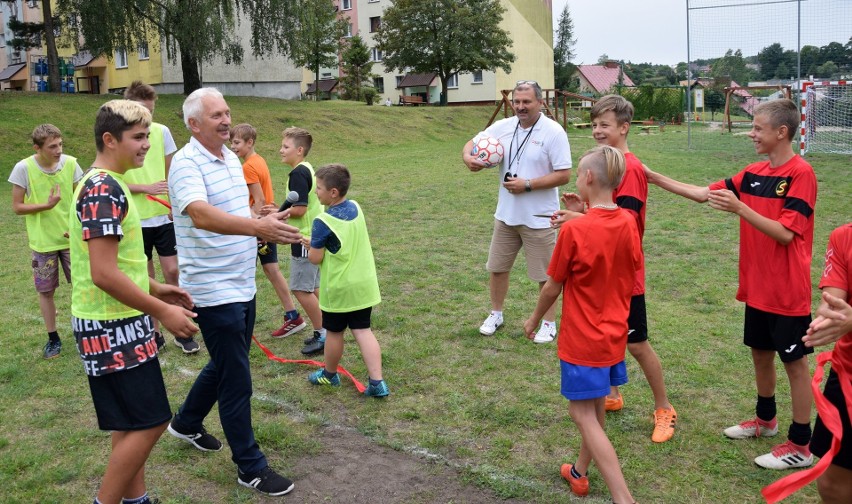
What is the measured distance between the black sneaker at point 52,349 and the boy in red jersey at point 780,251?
18.2 feet

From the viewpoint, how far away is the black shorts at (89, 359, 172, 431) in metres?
3.11

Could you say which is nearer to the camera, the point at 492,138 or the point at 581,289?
the point at 581,289

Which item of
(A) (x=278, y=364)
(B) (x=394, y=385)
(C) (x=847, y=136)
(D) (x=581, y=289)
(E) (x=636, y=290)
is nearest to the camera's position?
(D) (x=581, y=289)

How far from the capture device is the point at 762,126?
12.7 ft

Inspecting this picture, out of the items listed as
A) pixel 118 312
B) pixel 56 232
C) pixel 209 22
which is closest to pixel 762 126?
pixel 118 312

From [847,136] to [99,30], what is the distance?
25647 millimetres

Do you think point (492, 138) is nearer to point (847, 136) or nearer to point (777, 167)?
point (777, 167)

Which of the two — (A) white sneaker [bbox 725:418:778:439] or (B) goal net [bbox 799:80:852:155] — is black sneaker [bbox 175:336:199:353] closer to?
(A) white sneaker [bbox 725:418:778:439]

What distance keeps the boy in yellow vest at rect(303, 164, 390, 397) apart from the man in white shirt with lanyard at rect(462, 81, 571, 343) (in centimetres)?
157

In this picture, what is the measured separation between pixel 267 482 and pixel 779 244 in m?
3.20

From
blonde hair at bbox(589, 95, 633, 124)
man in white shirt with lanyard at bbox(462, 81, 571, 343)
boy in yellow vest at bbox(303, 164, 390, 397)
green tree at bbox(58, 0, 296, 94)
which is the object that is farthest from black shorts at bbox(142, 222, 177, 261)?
green tree at bbox(58, 0, 296, 94)

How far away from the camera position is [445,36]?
1780 inches


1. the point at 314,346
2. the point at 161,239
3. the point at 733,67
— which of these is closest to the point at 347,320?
the point at 314,346

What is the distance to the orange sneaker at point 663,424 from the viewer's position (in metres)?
4.29
